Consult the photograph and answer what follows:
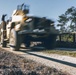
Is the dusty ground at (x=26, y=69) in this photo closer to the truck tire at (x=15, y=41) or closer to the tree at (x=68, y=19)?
the truck tire at (x=15, y=41)

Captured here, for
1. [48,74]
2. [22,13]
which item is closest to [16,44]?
[22,13]

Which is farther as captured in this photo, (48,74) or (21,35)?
(21,35)

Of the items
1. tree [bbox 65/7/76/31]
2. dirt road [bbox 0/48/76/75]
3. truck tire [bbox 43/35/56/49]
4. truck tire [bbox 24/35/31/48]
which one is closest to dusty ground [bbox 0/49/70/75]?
dirt road [bbox 0/48/76/75]

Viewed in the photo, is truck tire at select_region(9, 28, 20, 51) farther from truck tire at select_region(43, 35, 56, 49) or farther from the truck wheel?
truck tire at select_region(43, 35, 56, 49)

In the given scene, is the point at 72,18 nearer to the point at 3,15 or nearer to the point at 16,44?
the point at 3,15

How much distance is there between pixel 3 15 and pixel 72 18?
2625 centimetres

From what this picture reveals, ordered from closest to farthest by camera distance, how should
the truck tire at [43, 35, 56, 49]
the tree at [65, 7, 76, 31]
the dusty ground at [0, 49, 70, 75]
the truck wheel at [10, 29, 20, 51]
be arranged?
the dusty ground at [0, 49, 70, 75] → the truck wheel at [10, 29, 20, 51] → the truck tire at [43, 35, 56, 49] → the tree at [65, 7, 76, 31]

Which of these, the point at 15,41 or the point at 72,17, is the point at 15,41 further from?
the point at 72,17

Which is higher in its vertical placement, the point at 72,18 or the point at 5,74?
the point at 72,18

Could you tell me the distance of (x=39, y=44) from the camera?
23.2 metres

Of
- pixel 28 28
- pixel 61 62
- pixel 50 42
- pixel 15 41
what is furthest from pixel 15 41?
pixel 61 62

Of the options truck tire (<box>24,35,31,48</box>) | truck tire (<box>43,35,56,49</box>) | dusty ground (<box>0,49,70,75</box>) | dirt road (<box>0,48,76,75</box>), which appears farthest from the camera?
truck tire (<box>43,35,56,49</box>)

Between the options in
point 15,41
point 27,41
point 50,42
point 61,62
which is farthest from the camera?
point 27,41

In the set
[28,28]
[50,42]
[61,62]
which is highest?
[28,28]
